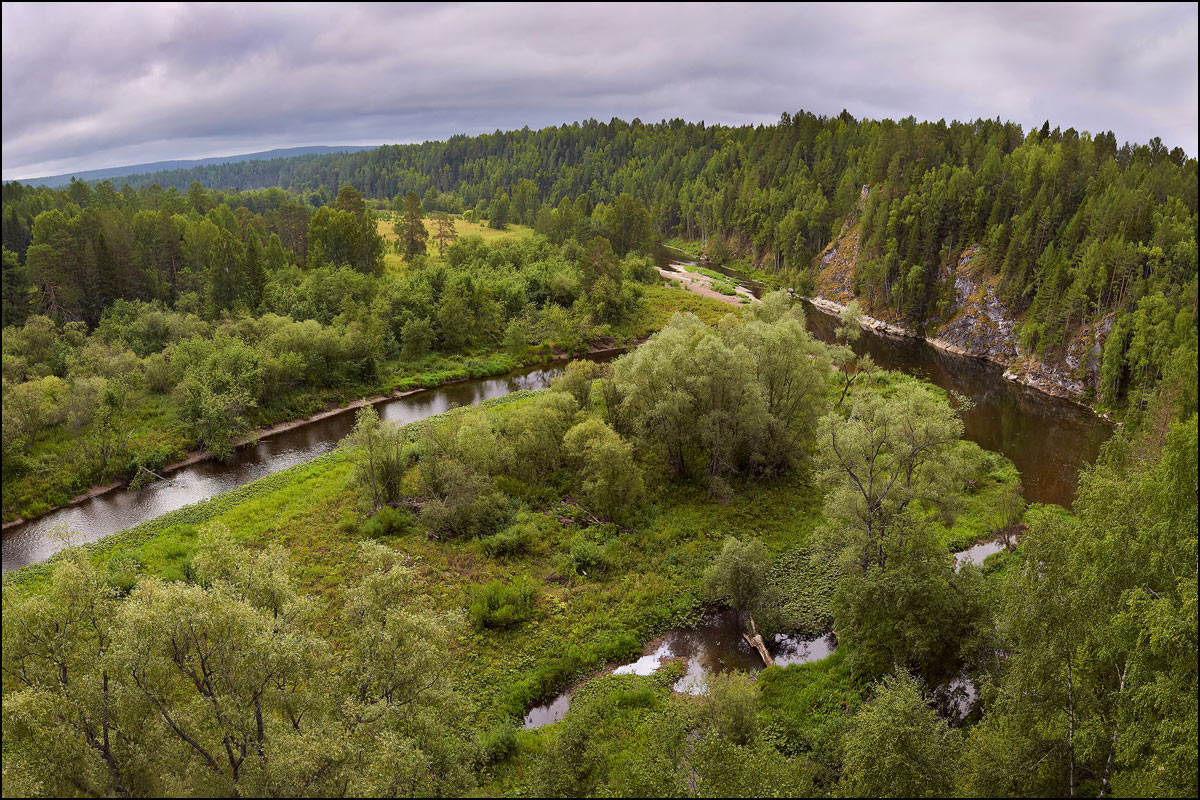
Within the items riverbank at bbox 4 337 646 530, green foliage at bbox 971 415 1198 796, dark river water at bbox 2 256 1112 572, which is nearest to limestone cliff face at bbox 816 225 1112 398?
dark river water at bbox 2 256 1112 572

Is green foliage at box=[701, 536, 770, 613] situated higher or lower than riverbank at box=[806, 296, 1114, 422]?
lower

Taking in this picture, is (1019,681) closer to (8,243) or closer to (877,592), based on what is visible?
(877,592)

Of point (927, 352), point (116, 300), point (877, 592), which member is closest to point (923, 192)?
point (927, 352)

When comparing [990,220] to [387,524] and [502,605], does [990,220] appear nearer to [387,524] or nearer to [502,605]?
[502,605]

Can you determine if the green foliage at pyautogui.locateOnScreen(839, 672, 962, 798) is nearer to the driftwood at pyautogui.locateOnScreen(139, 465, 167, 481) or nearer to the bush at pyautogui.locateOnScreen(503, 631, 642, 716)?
the bush at pyautogui.locateOnScreen(503, 631, 642, 716)

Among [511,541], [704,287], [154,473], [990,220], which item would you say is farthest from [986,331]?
[154,473]

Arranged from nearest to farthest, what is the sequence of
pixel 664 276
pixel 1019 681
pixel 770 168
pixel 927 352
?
1. pixel 1019 681
2. pixel 927 352
3. pixel 664 276
4. pixel 770 168
